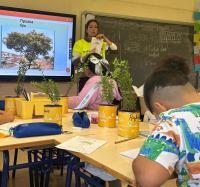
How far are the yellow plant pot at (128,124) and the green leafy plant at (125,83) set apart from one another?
0.17 feet

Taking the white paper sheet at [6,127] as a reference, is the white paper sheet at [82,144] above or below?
below

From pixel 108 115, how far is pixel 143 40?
3340mm

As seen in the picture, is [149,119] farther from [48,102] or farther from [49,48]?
[49,48]

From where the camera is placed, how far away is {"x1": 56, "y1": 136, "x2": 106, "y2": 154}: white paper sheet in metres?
1.43

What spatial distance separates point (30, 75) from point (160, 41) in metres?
2.23

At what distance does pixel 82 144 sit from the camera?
1512 millimetres

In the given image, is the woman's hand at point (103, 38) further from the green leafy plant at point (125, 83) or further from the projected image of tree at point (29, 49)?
the green leafy plant at point (125, 83)

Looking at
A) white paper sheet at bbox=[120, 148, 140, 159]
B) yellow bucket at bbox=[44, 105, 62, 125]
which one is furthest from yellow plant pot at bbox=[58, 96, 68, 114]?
white paper sheet at bbox=[120, 148, 140, 159]

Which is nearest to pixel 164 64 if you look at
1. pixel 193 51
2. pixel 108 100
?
pixel 108 100

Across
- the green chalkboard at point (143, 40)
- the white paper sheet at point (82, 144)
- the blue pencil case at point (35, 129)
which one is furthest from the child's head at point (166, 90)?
the green chalkboard at point (143, 40)

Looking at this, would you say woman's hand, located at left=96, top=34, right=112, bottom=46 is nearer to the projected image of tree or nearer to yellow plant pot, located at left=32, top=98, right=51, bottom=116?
the projected image of tree

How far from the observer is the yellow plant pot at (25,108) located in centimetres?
211

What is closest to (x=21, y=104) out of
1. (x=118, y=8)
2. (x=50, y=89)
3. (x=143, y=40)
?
(x=50, y=89)

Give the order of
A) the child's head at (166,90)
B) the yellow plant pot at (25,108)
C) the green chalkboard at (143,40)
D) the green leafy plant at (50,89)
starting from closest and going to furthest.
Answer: the child's head at (166,90) < the green leafy plant at (50,89) < the yellow plant pot at (25,108) < the green chalkboard at (143,40)
